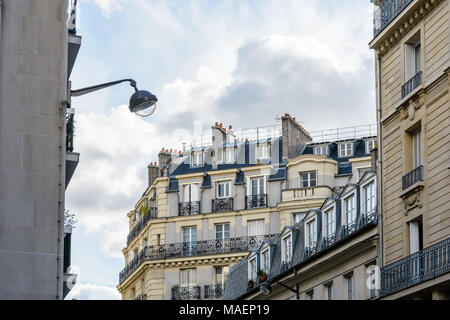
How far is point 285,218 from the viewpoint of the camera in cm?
5847

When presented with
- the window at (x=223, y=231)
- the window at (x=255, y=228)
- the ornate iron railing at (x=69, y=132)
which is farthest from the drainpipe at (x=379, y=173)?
the window at (x=223, y=231)

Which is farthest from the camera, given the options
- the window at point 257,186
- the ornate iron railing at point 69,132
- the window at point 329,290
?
the window at point 257,186

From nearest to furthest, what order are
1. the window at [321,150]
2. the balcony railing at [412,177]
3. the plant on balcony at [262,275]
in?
the balcony railing at [412,177] → the plant on balcony at [262,275] → the window at [321,150]

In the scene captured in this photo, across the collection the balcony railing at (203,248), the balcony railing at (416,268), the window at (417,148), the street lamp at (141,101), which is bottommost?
the balcony railing at (416,268)

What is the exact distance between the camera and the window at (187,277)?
61.4 metres

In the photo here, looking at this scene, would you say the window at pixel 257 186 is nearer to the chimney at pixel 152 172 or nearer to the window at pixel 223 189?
the window at pixel 223 189

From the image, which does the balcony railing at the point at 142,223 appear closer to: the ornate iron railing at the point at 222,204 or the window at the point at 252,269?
the ornate iron railing at the point at 222,204

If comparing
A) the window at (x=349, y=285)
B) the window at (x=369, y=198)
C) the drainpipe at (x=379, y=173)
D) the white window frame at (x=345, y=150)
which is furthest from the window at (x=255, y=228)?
the drainpipe at (x=379, y=173)

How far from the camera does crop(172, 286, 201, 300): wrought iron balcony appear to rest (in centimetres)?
6022

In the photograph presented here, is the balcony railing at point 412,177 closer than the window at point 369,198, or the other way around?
the balcony railing at point 412,177

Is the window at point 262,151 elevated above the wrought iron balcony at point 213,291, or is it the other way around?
the window at point 262,151

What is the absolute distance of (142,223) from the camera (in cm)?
6688

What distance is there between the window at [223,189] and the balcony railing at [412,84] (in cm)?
3190
